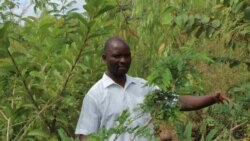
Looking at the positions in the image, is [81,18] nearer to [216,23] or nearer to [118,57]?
[118,57]

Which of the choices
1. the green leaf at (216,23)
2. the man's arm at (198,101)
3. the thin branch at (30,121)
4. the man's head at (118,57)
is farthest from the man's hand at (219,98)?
the green leaf at (216,23)

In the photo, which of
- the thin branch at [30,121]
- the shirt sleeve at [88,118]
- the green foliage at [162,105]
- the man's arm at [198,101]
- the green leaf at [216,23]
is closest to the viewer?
the green foliage at [162,105]

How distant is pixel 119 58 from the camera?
7.69 feet

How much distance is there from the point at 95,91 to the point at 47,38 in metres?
0.31

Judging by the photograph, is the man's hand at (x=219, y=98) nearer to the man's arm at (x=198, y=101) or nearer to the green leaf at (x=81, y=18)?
the man's arm at (x=198, y=101)

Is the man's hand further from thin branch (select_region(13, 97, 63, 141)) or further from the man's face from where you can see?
thin branch (select_region(13, 97, 63, 141))

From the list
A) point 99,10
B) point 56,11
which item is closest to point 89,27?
point 99,10

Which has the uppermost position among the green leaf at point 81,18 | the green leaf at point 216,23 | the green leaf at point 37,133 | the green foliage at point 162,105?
the green leaf at point 81,18

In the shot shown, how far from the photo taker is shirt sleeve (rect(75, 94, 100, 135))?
228 cm

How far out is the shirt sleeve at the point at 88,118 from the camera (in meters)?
2.28

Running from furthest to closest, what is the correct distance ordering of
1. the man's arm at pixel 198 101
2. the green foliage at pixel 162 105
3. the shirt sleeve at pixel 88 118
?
the shirt sleeve at pixel 88 118
the man's arm at pixel 198 101
the green foliage at pixel 162 105

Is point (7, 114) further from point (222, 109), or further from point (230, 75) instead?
point (230, 75)

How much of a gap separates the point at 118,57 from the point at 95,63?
0.28 metres

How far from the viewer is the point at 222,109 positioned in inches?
69.4
